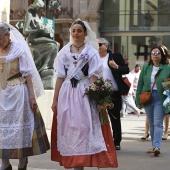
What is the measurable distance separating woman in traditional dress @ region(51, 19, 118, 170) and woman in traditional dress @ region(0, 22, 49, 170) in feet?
0.83

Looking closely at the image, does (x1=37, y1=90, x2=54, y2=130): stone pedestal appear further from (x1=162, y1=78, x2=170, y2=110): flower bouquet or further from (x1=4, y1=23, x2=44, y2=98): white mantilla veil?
(x1=4, y1=23, x2=44, y2=98): white mantilla veil

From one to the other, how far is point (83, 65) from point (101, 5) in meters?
→ 25.8

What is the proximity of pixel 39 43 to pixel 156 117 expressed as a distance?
536 cm

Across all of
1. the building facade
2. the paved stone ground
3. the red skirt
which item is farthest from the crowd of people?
the building facade

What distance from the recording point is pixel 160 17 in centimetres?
3159

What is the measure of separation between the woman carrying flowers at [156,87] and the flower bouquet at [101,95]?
2455mm

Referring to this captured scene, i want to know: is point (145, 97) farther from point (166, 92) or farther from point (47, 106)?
point (47, 106)

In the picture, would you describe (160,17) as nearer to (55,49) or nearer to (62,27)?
(62,27)

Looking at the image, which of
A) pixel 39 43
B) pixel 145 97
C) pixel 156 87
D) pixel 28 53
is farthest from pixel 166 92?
pixel 39 43

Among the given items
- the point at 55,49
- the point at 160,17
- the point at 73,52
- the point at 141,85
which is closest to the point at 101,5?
the point at 160,17

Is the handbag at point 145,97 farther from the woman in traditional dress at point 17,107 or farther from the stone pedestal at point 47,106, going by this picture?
the stone pedestal at point 47,106

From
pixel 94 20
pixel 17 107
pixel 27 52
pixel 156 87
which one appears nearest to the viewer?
pixel 17 107

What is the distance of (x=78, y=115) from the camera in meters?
6.60

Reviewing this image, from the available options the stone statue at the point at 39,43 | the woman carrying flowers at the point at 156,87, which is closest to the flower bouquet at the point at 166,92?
the woman carrying flowers at the point at 156,87
